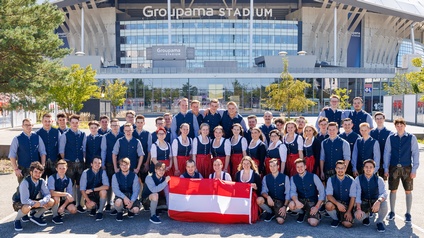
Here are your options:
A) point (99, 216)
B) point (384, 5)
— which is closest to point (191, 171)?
point (99, 216)

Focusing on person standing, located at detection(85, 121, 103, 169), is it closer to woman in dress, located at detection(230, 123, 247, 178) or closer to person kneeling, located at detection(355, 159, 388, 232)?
woman in dress, located at detection(230, 123, 247, 178)

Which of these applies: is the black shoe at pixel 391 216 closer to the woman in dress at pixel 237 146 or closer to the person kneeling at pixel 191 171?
the woman in dress at pixel 237 146

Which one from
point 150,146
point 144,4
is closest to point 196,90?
point 144,4

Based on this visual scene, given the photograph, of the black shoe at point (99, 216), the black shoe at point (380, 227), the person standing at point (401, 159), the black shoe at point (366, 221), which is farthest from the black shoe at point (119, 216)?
the person standing at point (401, 159)

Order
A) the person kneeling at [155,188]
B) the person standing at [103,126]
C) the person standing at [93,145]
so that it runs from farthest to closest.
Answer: the person standing at [103,126]
the person standing at [93,145]
the person kneeling at [155,188]

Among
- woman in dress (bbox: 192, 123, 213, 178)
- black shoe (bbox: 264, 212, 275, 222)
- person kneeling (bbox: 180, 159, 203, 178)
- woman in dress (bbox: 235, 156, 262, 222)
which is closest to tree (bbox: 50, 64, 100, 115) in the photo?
woman in dress (bbox: 192, 123, 213, 178)

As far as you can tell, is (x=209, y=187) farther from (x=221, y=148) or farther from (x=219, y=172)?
(x=221, y=148)

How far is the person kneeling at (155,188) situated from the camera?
7.82 m

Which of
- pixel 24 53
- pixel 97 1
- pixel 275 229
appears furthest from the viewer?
pixel 97 1

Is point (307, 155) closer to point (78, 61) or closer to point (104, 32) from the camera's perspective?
point (78, 61)

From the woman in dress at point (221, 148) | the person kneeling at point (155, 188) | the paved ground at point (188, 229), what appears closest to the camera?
the paved ground at point (188, 229)

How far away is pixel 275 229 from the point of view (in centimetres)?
728

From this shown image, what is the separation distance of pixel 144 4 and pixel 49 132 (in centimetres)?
6501

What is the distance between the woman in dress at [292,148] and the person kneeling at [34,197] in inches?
184
